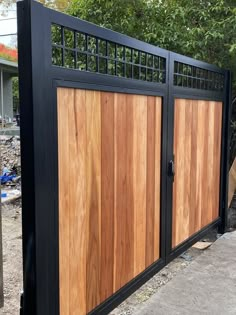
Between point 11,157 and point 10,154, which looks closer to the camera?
point 11,157

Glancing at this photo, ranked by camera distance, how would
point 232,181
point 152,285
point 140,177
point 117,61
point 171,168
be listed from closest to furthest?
point 117,61 → point 140,177 → point 171,168 → point 152,285 → point 232,181

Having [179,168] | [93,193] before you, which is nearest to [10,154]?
[179,168]

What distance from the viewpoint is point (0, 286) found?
281 centimetres

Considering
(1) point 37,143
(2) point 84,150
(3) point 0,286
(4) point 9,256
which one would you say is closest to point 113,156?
(2) point 84,150

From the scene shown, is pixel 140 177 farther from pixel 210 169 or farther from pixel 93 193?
pixel 210 169

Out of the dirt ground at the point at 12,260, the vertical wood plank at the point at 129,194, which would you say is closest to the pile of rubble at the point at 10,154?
the dirt ground at the point at 12,260

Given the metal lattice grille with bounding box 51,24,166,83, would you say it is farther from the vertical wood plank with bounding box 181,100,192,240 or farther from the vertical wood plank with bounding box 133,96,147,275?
the vertical wood plank with bounding box 181,100,192,240

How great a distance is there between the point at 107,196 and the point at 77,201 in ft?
1.08

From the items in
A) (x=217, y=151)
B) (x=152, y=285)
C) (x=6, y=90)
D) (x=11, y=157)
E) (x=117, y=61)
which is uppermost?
(x=6, y=90)

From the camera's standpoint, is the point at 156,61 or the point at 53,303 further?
the point at 156,61

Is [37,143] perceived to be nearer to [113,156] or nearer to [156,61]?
[113,156]

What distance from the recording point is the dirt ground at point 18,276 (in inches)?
116

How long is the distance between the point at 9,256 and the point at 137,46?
255cm

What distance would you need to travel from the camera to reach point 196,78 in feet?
12.2
